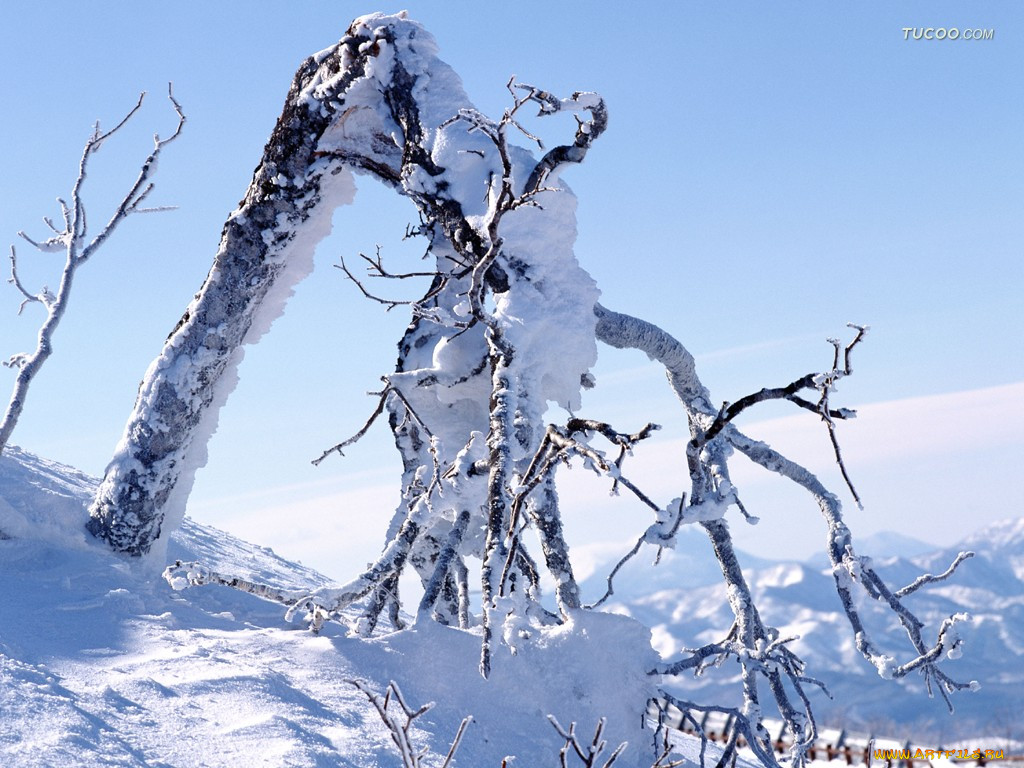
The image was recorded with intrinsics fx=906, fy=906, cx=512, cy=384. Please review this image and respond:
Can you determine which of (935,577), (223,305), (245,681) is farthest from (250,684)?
(935,577)

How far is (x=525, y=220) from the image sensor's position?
450cm

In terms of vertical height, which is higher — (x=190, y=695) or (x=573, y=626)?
(x=573, y=626)

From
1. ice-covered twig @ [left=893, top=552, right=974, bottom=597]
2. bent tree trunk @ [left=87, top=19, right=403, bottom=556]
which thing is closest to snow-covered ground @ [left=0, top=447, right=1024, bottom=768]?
bent tree trunk @ [left=87, top=19, right=403, bottom=556]

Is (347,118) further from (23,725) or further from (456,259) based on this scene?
(23,725)

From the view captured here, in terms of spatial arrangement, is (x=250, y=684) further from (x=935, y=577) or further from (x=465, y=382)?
(x=935, y=577)

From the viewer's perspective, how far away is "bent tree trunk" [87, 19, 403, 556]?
554 cm

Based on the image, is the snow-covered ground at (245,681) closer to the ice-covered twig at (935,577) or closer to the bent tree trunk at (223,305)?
the bent tree trunk at (223,305)

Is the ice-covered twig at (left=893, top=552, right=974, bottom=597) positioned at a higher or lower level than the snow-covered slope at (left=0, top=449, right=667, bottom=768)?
higher

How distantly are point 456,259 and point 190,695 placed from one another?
2546 mm

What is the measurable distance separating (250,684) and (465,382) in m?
1.84

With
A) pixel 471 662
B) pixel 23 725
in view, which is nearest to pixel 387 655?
pixel 471 662

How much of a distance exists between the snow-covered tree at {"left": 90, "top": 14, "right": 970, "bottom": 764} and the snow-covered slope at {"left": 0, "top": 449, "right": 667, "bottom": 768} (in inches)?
7.4

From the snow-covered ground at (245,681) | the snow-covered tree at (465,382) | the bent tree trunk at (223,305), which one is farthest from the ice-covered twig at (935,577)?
the bent tree trunk at (223,305)

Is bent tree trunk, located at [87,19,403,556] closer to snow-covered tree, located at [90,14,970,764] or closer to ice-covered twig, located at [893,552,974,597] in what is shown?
snow-covered tree, located at [90,14,970,764]
